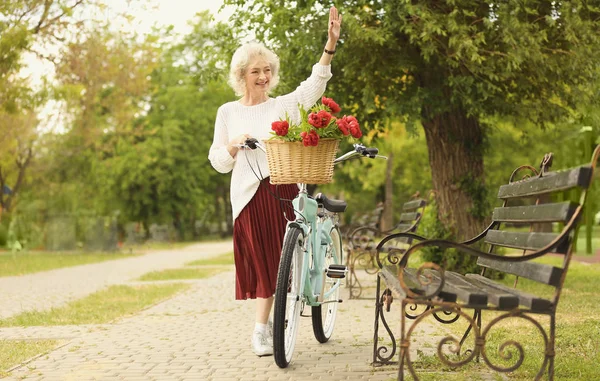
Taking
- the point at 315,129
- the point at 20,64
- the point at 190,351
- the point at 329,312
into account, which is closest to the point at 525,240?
the point at 315,129

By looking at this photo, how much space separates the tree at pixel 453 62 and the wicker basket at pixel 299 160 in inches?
205

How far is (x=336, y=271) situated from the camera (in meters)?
6.75

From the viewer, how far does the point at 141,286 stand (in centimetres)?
1471

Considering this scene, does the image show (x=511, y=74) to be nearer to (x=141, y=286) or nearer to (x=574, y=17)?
(x=574, y=17)

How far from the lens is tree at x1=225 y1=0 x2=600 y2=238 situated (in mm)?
11188

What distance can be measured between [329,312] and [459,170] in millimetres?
6634

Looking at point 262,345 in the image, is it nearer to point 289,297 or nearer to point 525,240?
point 289,297

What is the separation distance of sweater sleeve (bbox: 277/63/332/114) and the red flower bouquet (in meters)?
0.75

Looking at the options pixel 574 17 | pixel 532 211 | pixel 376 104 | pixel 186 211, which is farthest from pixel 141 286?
pixel 186 211

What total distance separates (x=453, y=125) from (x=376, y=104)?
1279 mm

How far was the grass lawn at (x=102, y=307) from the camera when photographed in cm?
954

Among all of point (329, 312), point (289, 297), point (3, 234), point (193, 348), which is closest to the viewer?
point (289, 297)

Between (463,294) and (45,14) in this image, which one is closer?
(463,294)

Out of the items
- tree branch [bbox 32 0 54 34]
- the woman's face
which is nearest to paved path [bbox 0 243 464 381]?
the woman's face
